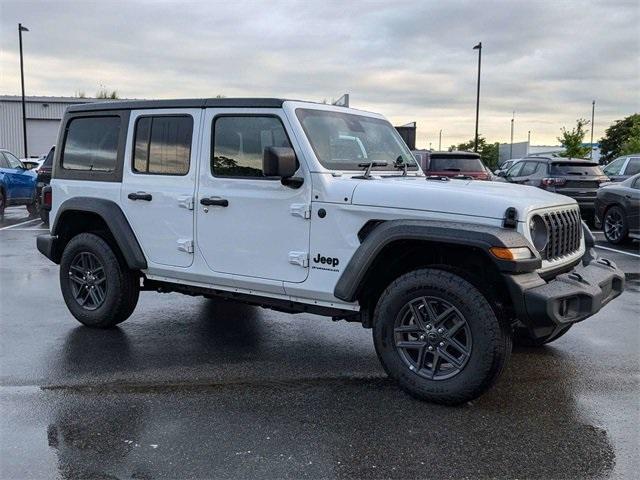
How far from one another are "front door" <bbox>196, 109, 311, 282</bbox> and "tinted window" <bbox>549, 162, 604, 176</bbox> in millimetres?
11228

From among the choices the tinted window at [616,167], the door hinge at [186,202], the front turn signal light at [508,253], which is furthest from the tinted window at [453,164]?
the front turn signal light at [508,253]

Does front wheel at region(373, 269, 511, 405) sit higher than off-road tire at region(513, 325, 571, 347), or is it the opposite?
front wheel at region(373, 269, 511, 405)

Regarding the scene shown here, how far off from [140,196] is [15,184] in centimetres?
1245

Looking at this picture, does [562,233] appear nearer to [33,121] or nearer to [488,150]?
[33,121]

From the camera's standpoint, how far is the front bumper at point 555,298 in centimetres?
385

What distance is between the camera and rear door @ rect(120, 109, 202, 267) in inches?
208

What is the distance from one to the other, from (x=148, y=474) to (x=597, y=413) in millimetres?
2687

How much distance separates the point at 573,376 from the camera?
15.8 ft

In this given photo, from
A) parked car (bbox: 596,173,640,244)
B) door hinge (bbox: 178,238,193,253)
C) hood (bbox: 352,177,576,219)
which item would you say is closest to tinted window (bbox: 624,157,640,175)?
parked car (bbox: 596,173,640,244)

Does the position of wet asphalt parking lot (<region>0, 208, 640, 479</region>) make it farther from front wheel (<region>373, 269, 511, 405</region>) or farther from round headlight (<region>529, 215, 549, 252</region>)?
round headlight (<region>529, 215, 549, 252</region>)

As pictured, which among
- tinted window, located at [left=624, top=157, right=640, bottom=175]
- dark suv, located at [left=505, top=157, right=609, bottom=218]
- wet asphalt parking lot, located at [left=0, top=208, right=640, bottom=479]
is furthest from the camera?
tinted window, located at [left=624, top=157, right=640, bottom=175]

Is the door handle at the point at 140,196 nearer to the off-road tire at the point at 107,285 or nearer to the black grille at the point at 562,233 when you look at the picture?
the off-road tire at the point at 107,285

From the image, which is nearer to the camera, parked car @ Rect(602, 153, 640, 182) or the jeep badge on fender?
the jeep badge on fender

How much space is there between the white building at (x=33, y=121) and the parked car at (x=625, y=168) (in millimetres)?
31839
